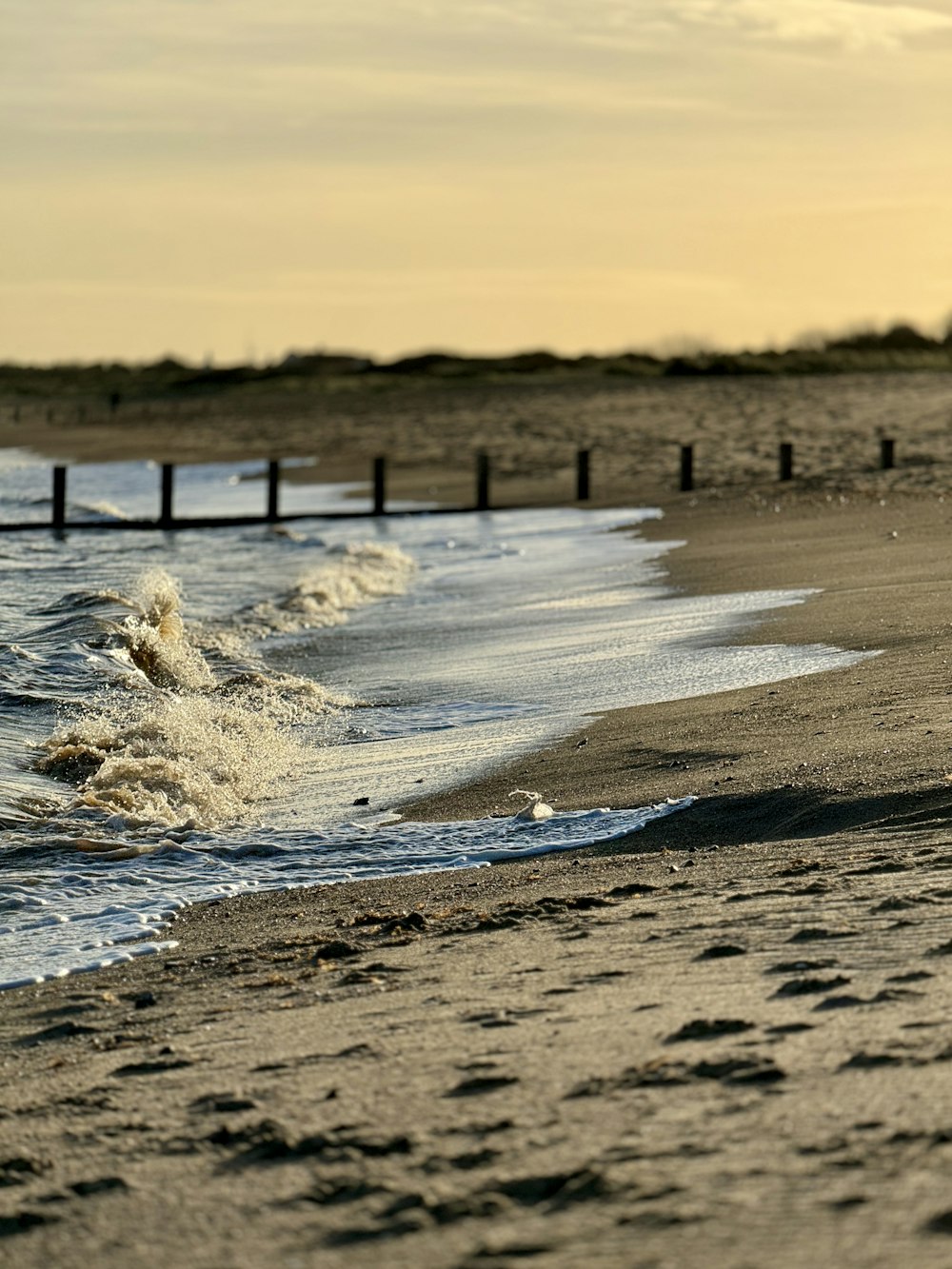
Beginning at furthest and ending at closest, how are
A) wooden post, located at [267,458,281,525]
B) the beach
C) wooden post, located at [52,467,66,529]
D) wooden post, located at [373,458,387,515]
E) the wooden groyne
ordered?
wooden post, located at [373,458,387,515] → wooden post, located at [267,458,281,525] → the wooden groyne → wooden post, located at [52,467,66,529] → the beach

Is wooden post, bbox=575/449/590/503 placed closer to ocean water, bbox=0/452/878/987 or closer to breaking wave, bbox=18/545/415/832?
ocean water, bbox=0/452/878/987

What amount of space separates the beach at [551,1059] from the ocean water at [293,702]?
1.38ft

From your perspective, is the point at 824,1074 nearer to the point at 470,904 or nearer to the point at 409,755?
the point at 470,904

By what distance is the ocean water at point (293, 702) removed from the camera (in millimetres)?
6410

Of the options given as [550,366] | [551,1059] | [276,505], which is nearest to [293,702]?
[551,1059]

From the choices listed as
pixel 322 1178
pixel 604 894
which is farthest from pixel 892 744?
pixel 322 1178

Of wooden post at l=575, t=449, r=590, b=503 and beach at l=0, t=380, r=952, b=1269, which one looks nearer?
beach at l=0, t=380, r=952, b=1269

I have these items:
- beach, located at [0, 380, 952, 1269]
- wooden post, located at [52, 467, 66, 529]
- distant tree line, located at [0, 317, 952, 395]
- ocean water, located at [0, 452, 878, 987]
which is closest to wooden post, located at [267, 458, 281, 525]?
wooden post, located at [52, 467, 66, 529]

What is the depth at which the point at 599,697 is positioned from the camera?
9.17 meters

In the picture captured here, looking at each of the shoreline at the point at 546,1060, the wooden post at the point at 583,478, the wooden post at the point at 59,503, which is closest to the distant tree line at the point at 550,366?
the wooden post at the point at 583,478

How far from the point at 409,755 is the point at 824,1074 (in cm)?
519

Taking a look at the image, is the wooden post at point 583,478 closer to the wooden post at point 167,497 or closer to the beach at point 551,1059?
the wooden post at point 167,497

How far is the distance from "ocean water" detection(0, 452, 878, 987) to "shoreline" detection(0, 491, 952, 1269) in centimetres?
51

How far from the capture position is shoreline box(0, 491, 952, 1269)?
2779mm
